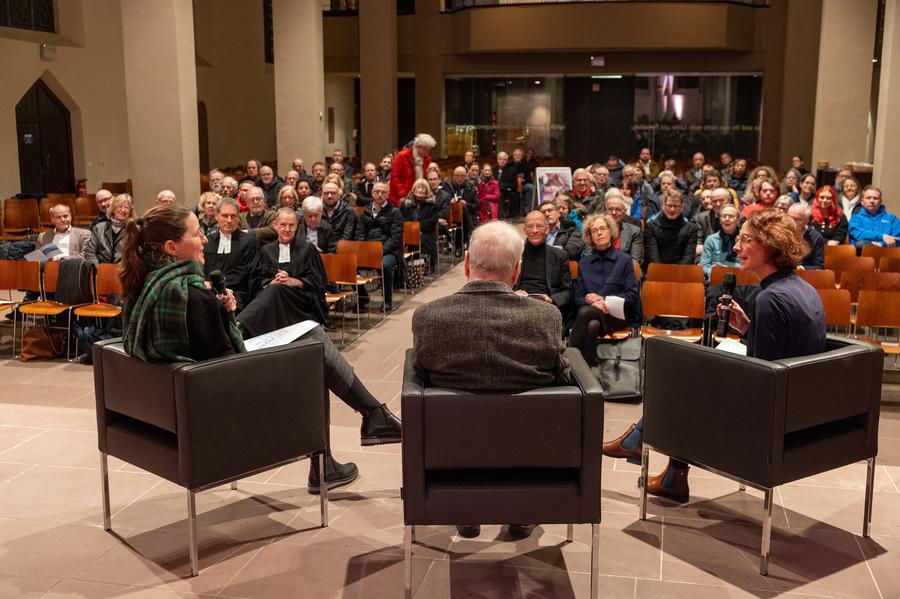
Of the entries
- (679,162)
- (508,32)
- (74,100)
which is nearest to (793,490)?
(74,100)

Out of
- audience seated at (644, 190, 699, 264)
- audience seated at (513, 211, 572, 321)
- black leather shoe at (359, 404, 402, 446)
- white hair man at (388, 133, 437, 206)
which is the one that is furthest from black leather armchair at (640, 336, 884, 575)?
white hair man at (388, 133, 437, 206)

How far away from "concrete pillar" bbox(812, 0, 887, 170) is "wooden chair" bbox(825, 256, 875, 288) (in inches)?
306

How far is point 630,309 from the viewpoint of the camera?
6539 mm

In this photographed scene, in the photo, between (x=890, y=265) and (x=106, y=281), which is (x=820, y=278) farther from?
(x=106, y=281)

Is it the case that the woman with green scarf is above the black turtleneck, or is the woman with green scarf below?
above

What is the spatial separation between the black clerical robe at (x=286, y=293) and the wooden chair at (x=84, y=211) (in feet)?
23.9

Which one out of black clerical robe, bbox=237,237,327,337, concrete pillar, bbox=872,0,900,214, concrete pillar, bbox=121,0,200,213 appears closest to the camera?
black clerical robe, bbox=237,237,327,337

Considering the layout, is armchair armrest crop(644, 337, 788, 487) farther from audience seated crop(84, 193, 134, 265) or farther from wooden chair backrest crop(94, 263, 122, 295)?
audience seated crop(84, 193, 134, 265)

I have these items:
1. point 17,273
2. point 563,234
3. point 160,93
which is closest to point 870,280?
point 563,234

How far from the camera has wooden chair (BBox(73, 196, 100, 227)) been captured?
13312mm

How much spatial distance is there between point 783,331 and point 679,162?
20088 millimetres

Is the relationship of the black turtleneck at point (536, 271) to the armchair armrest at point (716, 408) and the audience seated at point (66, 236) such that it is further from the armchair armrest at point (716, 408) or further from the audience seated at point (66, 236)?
the audience seated at point (66, 236)

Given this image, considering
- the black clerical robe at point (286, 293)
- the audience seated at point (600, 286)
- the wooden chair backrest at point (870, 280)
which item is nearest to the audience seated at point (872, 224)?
the wooden chair backrest at point (870, 280)

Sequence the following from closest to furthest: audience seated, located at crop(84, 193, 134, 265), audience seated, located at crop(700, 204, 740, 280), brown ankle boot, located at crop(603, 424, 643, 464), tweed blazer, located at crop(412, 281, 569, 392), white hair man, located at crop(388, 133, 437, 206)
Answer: tweed blazer, located at crop(412, 281, 569, 392) → brown ankle boot, located at crop(603, 424, 643, 464) → audience seated, located at crop(700, 204, 740, 280) → audience seated, located at crop(84, 193, 134, 265) → white hair man, located at crop(388, 133, 437, 206)
